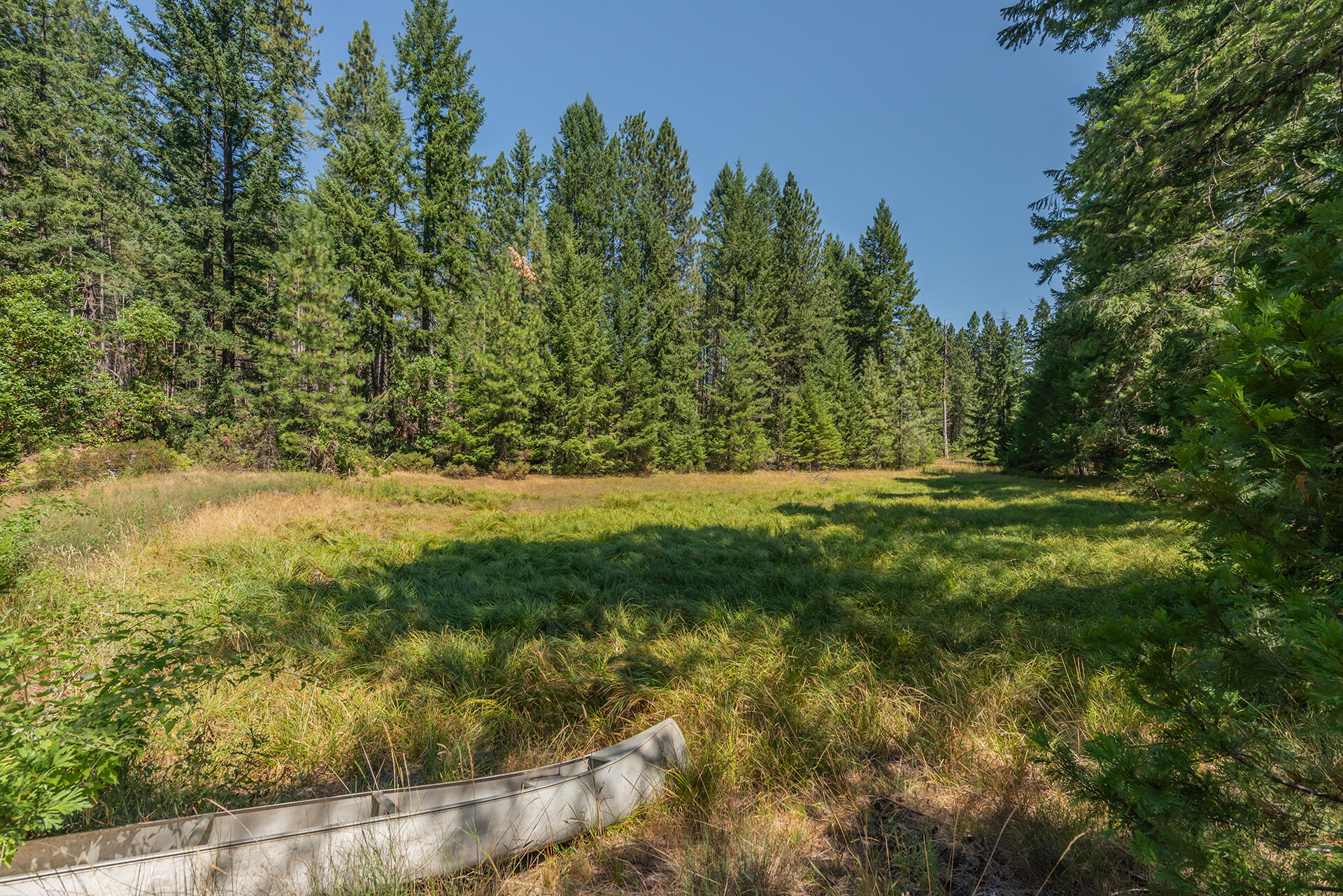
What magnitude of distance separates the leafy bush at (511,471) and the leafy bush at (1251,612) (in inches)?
793

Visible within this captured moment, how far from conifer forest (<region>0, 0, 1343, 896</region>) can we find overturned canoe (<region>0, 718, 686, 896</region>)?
14cm

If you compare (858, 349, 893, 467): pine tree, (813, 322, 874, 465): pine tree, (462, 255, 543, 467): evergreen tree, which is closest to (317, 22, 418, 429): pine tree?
(462, 255, 543, 467): evergreen tree

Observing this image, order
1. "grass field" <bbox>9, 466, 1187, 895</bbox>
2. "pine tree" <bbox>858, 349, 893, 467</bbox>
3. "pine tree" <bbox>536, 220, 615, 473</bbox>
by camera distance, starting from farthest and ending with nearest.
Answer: "pine tree" <bbox>858, 349, 893, 467</bbox> < "pine tree" <bbox>536, 220, 615, 473</bbox> < "grass field" <bbox>9, 466, 1187, 895</bbox>

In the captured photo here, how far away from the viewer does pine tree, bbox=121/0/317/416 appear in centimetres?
1814

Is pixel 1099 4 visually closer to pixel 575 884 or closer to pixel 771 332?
pixel 575 884

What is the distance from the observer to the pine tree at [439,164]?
21.0 m

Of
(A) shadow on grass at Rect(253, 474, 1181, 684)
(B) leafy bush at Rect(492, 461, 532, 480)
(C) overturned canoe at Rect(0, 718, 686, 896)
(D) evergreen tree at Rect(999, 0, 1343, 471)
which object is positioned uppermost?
(D) evergreen tree at Rect(999, 0, 1343, 471)

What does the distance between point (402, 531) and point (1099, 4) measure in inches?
475

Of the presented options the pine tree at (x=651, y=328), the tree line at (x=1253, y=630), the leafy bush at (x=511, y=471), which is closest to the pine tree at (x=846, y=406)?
the pine tree at (x=651, y=328)

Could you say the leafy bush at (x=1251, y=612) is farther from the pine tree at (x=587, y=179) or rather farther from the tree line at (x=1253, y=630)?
the pine tree at (x=587, y=179)

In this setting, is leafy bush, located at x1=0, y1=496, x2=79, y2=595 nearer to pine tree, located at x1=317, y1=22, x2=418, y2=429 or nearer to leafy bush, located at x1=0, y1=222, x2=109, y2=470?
leafy bush, located at x1=0, y1=222, x2=109, y2=470

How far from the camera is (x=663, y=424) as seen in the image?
25.8 metres

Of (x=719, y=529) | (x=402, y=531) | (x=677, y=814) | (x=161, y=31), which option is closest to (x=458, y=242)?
(x=161, y=31)

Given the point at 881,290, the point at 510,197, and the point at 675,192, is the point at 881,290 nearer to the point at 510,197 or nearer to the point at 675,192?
the point at 675,192
